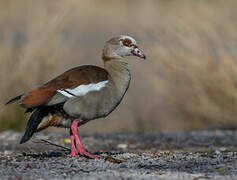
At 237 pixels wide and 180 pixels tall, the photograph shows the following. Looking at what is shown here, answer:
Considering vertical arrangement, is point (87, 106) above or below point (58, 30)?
below

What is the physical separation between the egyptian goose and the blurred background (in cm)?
373

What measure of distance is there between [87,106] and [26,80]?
4383mm

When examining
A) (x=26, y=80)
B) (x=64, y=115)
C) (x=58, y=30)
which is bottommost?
(x=64, y=115)

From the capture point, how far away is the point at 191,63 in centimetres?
1158

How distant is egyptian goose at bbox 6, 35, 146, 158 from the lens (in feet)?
21.1

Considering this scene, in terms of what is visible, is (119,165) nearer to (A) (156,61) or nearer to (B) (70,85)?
(B) (70,85)

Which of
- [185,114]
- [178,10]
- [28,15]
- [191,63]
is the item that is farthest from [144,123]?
[28,15]

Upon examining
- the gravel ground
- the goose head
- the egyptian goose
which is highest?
the goose head

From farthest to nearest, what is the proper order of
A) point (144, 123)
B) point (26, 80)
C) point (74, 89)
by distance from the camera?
point (144, 123)
point (26, 80)
point (74, 89)

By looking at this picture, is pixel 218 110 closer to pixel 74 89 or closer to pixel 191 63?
pixel 191 63

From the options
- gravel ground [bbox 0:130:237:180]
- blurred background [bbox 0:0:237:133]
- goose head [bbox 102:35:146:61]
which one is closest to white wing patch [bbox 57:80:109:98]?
gravel ground [bbox 0:130:237:180]

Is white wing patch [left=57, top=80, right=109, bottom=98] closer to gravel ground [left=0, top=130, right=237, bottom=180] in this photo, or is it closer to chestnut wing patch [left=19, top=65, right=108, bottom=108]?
chestnut wing patch [left=19, top=65, right=108, bottom=108]

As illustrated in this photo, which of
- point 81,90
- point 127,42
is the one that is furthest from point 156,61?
point 81,90

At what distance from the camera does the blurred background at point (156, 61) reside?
35.9 ft
